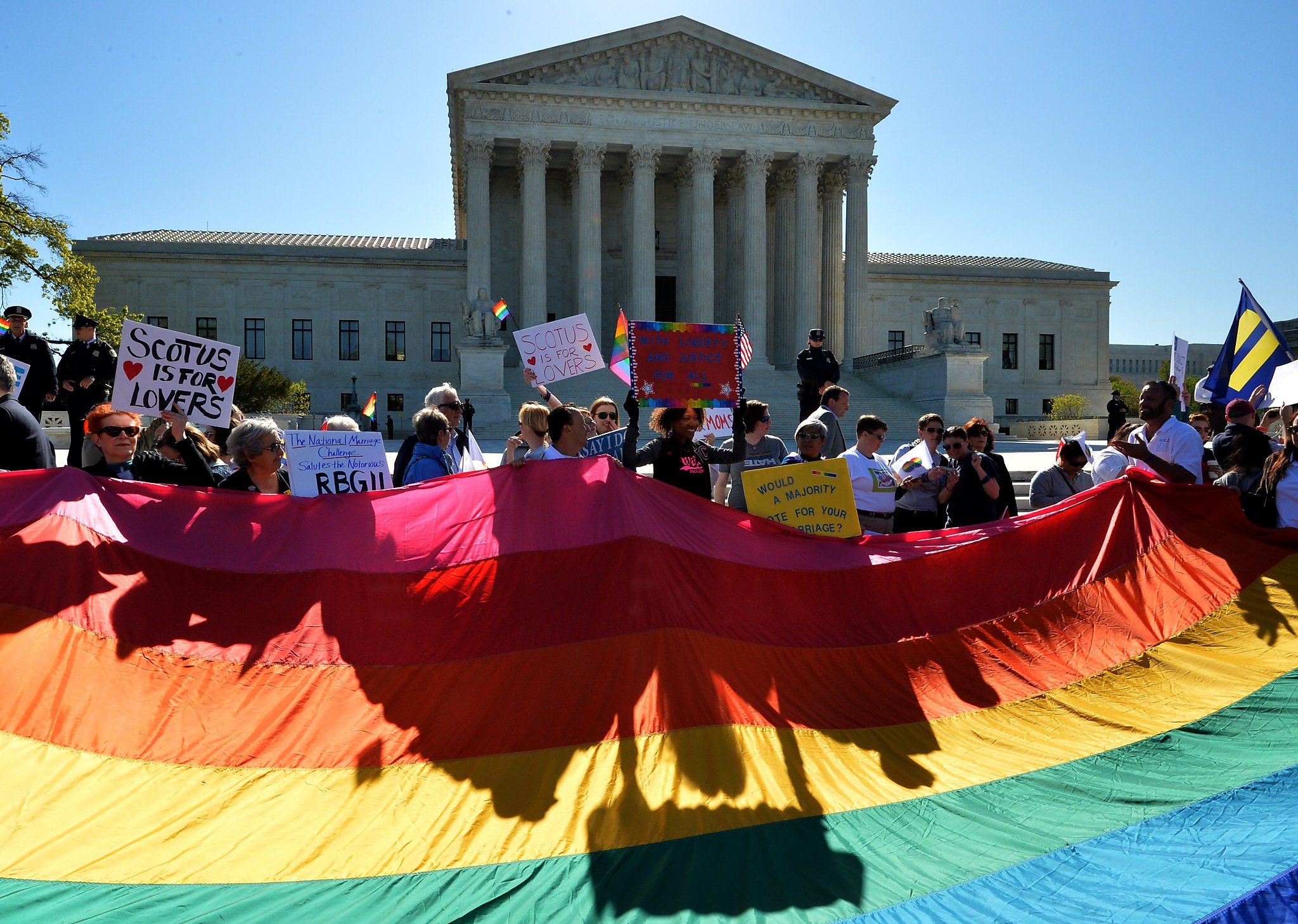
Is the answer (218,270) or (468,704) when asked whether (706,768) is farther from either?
(218,270)

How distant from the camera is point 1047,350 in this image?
2373 inches

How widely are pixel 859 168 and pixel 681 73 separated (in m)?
10.3

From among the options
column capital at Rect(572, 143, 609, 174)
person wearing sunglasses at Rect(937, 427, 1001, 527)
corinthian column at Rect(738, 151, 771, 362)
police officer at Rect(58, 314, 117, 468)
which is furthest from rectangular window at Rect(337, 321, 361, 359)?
person wearing sunglasses at Rect(937, 427, 1001, 527)

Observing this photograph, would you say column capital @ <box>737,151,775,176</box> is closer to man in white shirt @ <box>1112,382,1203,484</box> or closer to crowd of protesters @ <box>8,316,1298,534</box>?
crowd of protesters @ <box>8,316,1298,534</box>

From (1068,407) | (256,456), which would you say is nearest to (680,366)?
(256,456)

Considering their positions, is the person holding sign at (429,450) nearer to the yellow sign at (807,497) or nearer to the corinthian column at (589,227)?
the yellow sign at (807,497)

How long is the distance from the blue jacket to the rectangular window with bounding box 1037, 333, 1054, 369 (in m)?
60.0

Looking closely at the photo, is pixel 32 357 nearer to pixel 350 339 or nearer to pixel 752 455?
pixel 752 455

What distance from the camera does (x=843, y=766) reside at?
156 inches

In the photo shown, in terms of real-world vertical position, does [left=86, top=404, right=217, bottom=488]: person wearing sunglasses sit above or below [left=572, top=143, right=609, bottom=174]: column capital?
below

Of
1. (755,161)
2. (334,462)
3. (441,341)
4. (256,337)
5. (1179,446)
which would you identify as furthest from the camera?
(441,341)

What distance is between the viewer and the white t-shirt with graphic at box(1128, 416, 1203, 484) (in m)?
7.22

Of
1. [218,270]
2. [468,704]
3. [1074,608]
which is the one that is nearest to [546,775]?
[468,704]

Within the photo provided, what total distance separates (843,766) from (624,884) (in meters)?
1.22
